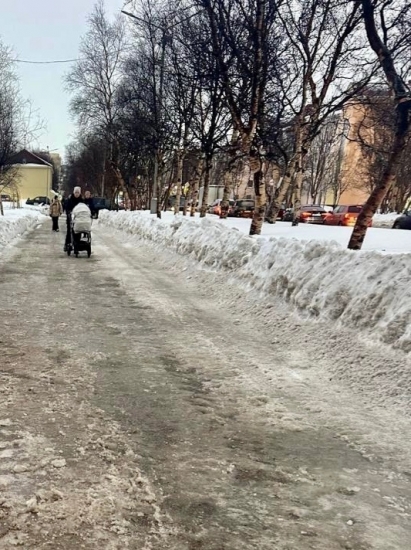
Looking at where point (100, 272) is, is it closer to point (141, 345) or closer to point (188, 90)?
point (141, 345)

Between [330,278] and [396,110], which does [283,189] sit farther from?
[330,278]

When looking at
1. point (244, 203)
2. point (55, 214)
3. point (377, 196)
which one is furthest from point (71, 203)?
point (244, 203)

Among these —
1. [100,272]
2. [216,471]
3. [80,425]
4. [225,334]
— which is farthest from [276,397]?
[100,272]

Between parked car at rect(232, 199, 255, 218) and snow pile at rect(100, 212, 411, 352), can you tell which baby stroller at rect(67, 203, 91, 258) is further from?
parked car at rect(232, 199, 255, 218)

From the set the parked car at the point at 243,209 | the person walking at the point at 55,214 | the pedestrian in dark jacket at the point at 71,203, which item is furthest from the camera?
the parked car at the point at 243,209

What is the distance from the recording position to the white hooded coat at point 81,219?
1312 cm

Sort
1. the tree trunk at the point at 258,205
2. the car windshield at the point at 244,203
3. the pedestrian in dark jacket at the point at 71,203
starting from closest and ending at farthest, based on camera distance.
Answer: the pedestrian in dark jacket at the point at 71,203 < the tree trunk at the point at 258,205 < the car windshield at the point at 244,203

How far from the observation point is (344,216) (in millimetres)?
30250

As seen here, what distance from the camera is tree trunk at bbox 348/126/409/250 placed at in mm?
9883

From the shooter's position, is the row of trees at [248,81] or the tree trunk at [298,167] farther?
the tree trunk at [298,167]

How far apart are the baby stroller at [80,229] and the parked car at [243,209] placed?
22.9m

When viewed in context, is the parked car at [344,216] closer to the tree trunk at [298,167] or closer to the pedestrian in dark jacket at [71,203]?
the tree trunk at [298,167]

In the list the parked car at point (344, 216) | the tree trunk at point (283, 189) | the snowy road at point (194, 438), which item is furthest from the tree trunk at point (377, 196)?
the parked car at point (344, 216)

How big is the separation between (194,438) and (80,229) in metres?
10.7
